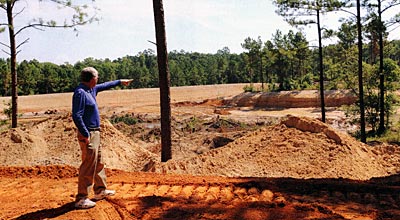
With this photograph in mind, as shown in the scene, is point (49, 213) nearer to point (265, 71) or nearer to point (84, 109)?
point (84, 109)

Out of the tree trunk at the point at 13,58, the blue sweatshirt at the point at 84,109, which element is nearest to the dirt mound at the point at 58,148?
the tree trunk at the point at 13,58

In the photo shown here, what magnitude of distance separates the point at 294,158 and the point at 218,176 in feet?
9.25

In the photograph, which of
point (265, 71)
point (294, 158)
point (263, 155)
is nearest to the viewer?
point (294, 158)

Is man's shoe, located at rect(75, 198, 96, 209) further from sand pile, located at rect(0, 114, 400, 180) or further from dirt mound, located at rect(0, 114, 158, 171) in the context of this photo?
dirt mound, located at rect(0, 114, 158, 171)

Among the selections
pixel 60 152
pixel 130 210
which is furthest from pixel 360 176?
pixel 60 152

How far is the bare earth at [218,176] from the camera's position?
4852 mm

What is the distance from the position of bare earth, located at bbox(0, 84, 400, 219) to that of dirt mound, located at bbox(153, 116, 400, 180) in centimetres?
3

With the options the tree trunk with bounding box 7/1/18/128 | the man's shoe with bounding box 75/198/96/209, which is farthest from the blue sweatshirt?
the tree trunk with bounding box 7/1/18/128

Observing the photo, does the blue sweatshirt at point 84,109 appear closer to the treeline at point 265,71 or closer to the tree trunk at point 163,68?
the tree trunk at point 163,68

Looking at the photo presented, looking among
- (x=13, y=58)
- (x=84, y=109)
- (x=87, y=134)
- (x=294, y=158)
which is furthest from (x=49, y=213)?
(x=13, y=58)

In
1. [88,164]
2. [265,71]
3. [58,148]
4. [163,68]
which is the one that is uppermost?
[265,71]

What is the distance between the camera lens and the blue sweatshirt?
457 cm

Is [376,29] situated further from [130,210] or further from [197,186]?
[130,210]

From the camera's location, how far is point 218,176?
285 inches
